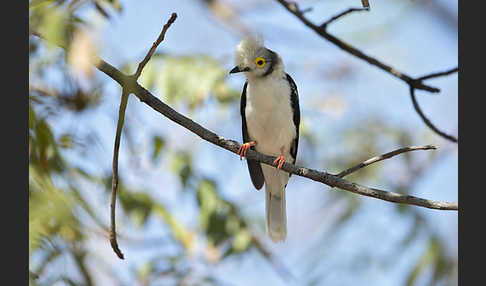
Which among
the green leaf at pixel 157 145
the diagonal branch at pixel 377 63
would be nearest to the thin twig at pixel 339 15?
the diagonal branch at pixel 377 63

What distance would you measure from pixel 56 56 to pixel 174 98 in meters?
1.06

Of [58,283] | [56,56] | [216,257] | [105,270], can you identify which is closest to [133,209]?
[216,257]

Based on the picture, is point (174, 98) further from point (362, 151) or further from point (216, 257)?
point (362, 151)

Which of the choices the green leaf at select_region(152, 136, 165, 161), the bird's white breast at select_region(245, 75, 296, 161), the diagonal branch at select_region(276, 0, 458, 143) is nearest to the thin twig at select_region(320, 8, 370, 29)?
the diagonal branch at select_region(276, 0, 458, 143)

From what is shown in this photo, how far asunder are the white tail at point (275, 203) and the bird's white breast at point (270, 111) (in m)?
0.59

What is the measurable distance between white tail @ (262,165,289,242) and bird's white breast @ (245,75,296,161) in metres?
0.59

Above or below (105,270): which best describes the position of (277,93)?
above

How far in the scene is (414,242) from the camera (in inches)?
210

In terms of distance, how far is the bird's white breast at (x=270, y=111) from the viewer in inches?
199

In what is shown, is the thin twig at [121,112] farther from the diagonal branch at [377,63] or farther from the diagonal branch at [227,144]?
the diagonal branch at [377,63]

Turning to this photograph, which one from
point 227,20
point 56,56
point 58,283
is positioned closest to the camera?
point 58,283

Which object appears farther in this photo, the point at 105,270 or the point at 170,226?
the point at 170,226

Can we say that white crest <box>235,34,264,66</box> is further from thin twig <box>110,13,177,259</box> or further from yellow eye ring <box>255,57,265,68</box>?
thin twig <box>110,13,177,259</box>

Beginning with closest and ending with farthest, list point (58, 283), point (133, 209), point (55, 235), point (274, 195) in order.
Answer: point (58, 283)
point (55, 235)
point (133, 209)
point (274, 195)
